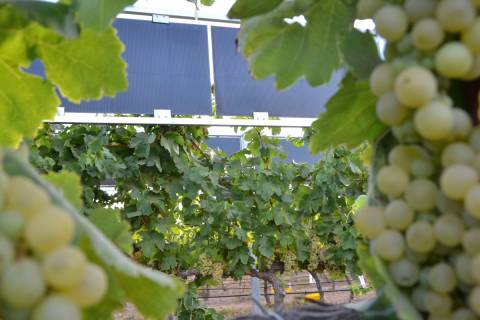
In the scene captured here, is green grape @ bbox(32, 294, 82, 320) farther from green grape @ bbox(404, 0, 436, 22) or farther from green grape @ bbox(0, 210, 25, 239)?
green grape @ bbox(404, 0, 436, 22)

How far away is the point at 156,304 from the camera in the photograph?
14.3 inches

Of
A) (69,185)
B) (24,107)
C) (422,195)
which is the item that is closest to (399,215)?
(422,195)

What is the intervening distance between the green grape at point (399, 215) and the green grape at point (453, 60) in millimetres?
82

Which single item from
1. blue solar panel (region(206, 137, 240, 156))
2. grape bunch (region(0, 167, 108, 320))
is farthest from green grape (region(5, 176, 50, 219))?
blue solar panel (region(206, 137, 240, 156))

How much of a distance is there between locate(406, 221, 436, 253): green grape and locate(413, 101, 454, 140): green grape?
52mm

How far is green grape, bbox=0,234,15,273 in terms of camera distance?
250 millimetres

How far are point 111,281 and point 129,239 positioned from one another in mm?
99

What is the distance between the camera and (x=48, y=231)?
0.26 metres

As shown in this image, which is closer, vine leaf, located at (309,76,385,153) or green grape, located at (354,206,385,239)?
green grape, located at (354,206,385,239)

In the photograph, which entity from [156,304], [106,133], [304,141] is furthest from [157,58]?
[156,304]

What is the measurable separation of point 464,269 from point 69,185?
28cm

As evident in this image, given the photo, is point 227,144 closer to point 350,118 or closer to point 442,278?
point 350,118

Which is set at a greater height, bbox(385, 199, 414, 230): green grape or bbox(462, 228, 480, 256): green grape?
bbox(385, 199, 414, 230): green grape

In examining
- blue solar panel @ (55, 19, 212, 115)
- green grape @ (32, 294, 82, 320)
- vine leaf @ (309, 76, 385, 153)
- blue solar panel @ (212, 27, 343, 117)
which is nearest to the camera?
green grape @ (32, 294, 82, 320)
